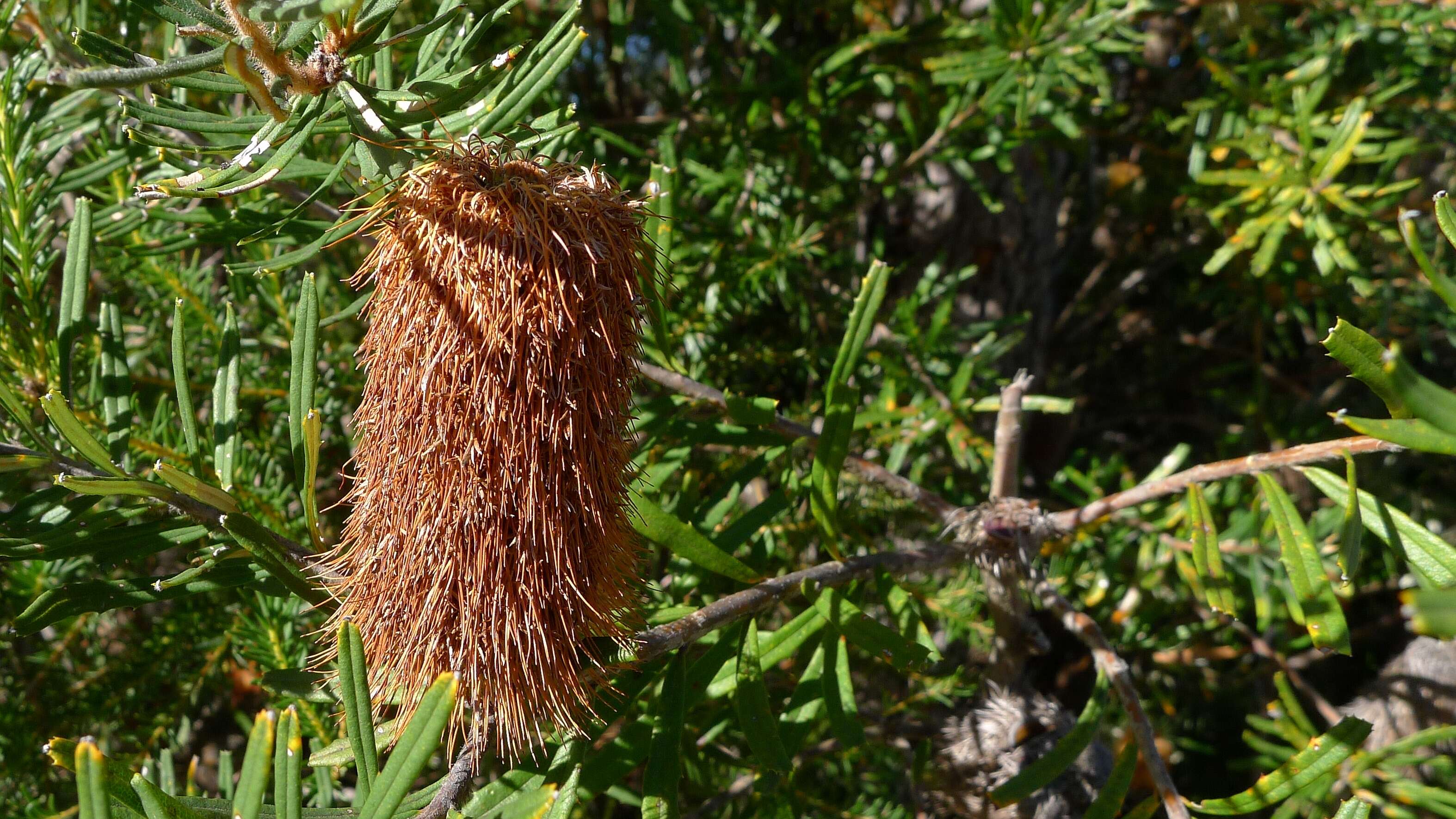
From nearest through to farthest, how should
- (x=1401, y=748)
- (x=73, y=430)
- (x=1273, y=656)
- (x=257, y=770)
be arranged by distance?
(x=257, y=770)
(x=73, y=430)
(x=1401, y=748)
(x=1273, y=656)

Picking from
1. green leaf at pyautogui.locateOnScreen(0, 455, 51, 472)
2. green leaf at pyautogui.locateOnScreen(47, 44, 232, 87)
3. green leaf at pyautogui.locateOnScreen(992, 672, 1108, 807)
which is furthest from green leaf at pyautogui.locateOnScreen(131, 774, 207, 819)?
green leaf at pyautogui.locateOnScreen(992, 672, 1108, 807)

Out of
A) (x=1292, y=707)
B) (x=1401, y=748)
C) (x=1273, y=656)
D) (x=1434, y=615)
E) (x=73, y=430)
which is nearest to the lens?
(x=1434, y=615)

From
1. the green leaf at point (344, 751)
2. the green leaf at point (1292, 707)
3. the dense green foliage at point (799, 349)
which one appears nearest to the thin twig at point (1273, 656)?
the dense green foliage at point (799, 349)

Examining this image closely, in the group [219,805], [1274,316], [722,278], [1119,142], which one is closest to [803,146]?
[722,278]

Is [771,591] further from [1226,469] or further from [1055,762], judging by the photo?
[1226,469]

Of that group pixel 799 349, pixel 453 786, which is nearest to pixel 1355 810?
pixel 453 786

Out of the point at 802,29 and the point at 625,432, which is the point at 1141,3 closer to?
the point at 802,29

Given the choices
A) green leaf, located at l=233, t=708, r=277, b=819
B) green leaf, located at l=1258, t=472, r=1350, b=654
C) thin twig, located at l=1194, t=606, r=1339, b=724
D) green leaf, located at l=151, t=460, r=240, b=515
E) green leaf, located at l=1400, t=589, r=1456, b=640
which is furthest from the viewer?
thin twig, located at l=1194, t=606, r=1339, b=724

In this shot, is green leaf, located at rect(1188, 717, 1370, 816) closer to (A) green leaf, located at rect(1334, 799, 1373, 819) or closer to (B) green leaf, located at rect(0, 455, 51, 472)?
(A) green leaf, located at rect(1334, 799, 1373, 819)
